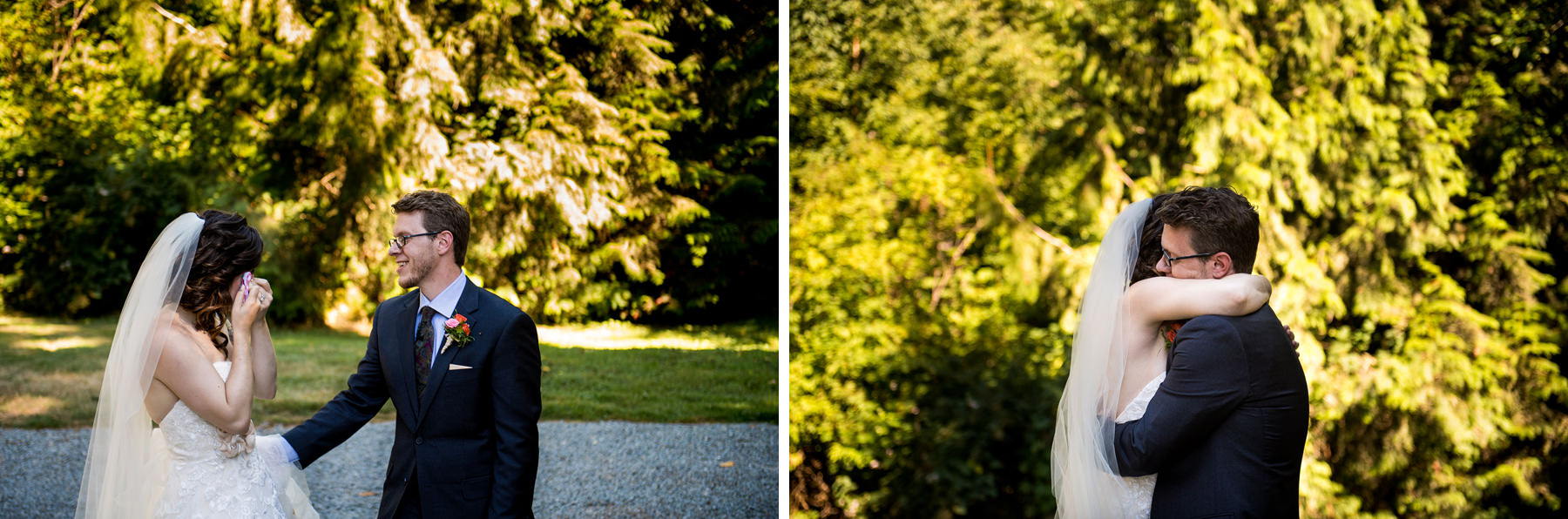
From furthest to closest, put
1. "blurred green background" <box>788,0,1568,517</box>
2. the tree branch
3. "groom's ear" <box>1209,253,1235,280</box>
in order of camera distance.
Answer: the tree branch → "blurred green background" <box>788,0,1568,517</box> → "groom's ear" <box>1209,253,1235,280</box>

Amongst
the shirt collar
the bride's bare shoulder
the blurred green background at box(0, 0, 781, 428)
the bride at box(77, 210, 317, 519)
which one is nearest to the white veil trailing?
the shirt collar

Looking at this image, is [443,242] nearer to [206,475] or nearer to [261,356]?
[261,356]

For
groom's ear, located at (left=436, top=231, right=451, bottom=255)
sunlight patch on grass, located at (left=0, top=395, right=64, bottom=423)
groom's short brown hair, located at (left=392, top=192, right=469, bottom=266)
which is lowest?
sunlight patch on grass, located at (left=0, top=395, right=64, bottom=423)

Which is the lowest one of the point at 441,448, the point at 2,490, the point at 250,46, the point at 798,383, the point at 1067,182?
the point at 2,490

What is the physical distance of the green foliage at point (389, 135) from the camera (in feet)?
24.6

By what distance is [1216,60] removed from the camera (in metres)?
4.87

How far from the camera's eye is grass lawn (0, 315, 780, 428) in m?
6.27

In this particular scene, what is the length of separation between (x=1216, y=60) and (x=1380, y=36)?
84 cm

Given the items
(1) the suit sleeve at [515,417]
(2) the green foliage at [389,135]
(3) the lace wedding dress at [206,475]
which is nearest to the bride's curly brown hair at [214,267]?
(3) the lace wedding dress at [206,475]

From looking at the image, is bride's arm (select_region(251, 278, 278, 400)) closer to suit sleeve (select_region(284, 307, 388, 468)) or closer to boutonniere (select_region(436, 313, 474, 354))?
suit sleeve (select_region(284, 307, 388, 468))

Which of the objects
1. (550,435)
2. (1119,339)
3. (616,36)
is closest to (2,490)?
(550,435)

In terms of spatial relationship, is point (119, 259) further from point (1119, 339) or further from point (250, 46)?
point (1119, 339)

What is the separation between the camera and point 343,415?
2352 millimetres

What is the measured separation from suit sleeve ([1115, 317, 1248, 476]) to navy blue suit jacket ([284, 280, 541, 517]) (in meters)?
1.33
